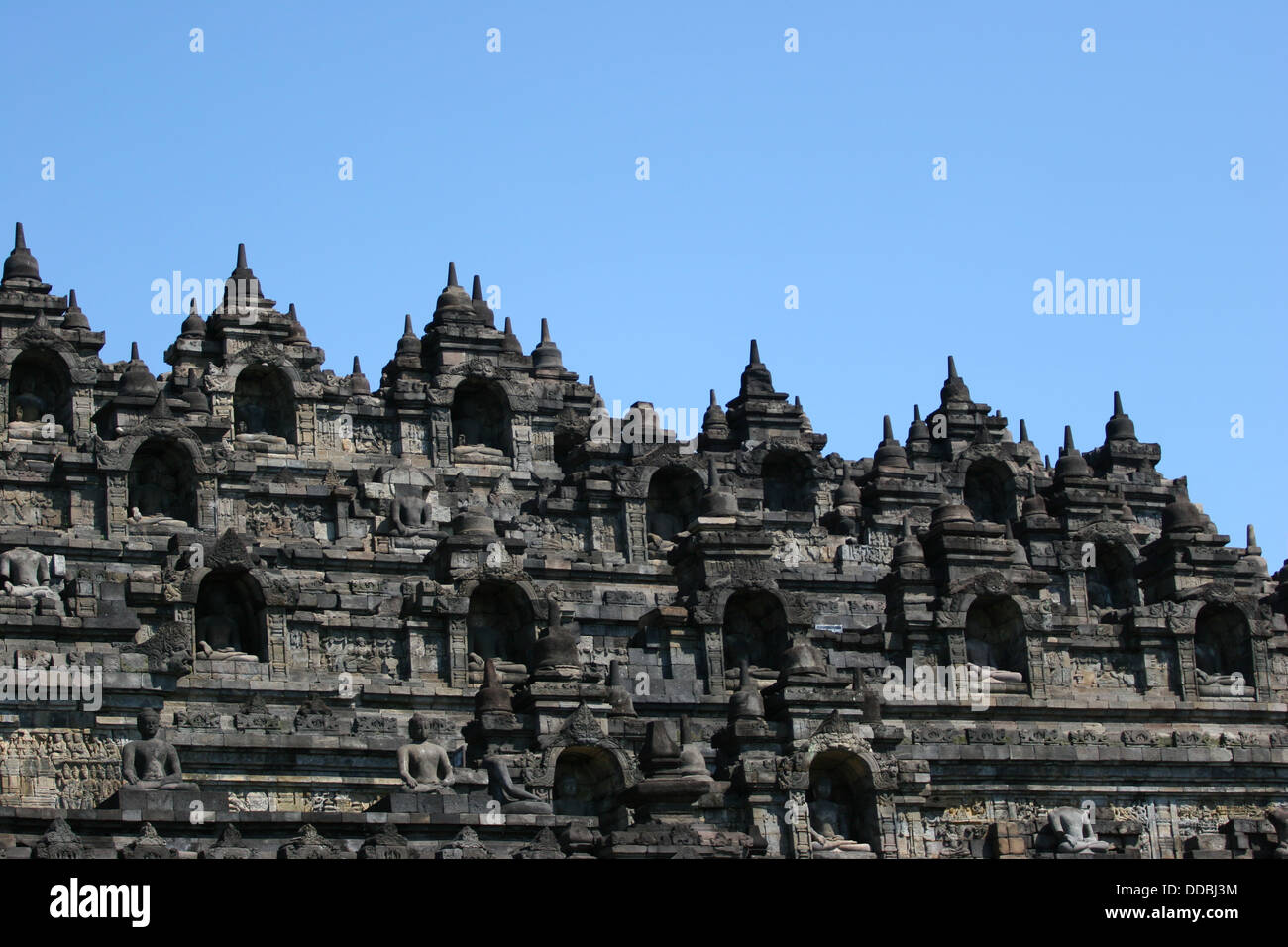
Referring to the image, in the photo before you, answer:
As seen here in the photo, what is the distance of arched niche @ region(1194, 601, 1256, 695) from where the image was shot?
82.6 meters

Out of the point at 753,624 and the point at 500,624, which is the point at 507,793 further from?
the point at 753,624

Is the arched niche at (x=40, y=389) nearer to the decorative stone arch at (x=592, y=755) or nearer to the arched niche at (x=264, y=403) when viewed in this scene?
the arched niche at (x=264, y=403)

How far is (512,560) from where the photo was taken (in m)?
76.8

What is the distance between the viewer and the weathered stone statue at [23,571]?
71438 millimetres

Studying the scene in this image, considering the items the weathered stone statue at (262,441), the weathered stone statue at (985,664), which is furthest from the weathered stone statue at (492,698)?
the weathered stone statue at (262,441)

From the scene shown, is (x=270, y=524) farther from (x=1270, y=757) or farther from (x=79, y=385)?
(x=1270, y=757)

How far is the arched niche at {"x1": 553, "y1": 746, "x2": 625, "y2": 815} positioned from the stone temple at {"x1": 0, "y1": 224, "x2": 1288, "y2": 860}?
0.10m

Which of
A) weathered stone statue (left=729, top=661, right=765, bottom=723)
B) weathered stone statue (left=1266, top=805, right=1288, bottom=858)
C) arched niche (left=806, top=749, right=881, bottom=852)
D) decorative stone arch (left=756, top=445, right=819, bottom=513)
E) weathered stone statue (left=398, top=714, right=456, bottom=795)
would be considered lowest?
weathered stone statue (left=1266, top=805, right=1288, bottom=858)

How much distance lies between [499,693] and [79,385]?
22.6 meters

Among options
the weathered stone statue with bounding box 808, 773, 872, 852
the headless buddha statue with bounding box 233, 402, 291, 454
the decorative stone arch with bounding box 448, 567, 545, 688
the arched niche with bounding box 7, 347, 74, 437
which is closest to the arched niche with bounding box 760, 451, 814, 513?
the headless buddha statue with bounding box 233, 402, 291, 454

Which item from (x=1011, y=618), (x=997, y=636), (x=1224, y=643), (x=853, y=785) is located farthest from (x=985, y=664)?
(x=853, y=785)
